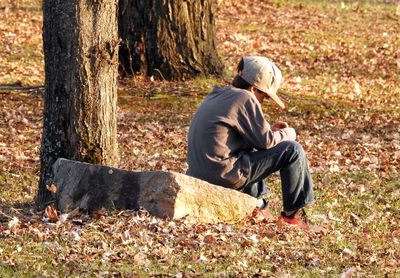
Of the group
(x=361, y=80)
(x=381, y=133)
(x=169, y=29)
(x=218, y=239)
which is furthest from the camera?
(x=361, y=80)

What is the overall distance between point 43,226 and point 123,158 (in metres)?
3.86

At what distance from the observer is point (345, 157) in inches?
456

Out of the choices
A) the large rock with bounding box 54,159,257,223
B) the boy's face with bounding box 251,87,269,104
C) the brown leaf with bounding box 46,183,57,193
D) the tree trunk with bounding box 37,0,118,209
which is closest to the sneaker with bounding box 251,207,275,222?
the large rock with bounding box 54,159,257,223

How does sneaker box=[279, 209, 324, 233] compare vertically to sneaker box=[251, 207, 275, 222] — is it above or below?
below

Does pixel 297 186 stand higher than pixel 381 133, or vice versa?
pixel 297 186

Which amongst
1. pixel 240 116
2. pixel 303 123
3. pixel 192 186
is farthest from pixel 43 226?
pixel 303 123

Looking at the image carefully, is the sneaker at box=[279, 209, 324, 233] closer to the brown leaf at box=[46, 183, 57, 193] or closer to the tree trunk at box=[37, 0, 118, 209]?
the tree trunk at box=[37, 0, 118, 209]

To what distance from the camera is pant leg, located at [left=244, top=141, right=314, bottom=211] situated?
7973 mm

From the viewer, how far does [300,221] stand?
8.18 meters

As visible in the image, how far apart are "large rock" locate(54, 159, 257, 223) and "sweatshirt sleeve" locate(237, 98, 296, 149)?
42 centimetres

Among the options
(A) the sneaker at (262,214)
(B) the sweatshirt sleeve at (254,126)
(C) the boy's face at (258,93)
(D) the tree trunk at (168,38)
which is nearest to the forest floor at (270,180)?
(A) the sneaker at (262,214)

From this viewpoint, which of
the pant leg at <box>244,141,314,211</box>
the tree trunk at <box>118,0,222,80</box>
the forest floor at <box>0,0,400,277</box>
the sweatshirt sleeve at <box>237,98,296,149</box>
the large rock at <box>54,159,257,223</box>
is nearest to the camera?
the forest floor at <box>0,0,400,277</box>

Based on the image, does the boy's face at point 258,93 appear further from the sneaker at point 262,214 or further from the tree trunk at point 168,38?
the tree trunk at point 168,38

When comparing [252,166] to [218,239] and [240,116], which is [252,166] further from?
[218,239]
